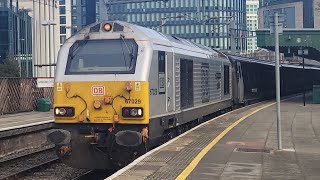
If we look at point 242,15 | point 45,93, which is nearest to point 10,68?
point 45,93

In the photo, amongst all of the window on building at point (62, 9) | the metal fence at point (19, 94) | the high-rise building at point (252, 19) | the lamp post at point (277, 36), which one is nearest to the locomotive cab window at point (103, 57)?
the lamp post at point (277, 36)

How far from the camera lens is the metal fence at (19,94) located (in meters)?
25.7

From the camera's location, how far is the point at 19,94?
89.2ft

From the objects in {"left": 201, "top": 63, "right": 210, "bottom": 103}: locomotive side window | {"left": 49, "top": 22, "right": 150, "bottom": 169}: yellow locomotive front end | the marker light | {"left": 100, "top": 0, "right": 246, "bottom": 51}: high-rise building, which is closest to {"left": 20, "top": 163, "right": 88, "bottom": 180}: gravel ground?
{"left": 49, "top": 22, "right": 150, "bottom": 169}: yellow locomotive front end

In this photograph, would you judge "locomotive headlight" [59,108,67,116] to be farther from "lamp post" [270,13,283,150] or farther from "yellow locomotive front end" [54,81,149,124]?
"lamp post" [270,13,283,150]

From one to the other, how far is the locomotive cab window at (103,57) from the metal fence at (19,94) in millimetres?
16348

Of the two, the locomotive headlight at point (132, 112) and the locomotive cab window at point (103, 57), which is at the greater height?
the locomotive cab window at point (103, 57)

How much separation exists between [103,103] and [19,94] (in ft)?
61.1

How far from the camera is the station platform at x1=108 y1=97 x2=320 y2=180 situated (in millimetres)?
8392

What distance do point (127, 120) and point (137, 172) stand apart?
5.40 ft

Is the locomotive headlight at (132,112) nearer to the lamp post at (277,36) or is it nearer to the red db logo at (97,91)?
the red db logo at (97,91)

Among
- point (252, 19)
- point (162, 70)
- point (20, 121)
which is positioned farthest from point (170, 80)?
point (252, 19)

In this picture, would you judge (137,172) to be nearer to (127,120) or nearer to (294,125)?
(127,120)

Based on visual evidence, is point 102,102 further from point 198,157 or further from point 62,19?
point 62,19
